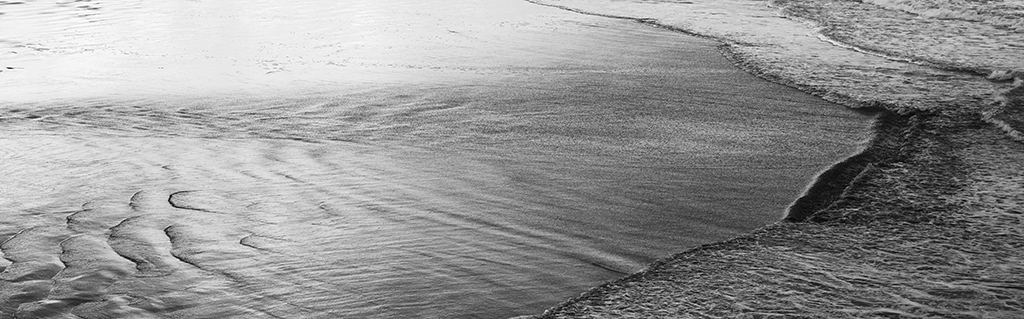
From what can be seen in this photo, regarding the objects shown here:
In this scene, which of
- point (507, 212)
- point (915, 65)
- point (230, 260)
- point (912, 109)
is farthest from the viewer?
point (915, 65)

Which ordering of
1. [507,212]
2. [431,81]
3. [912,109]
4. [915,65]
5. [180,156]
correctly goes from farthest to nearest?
[915,65], [431,81], [912,109], [180,156], [507,212]

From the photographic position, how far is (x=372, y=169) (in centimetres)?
474

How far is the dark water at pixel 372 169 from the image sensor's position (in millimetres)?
3301

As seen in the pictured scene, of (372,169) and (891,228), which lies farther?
(372,169)

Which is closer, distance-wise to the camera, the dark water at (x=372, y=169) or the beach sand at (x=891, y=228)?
the beach sand at (x=891, y=228)

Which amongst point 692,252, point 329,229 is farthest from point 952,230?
point 329,229

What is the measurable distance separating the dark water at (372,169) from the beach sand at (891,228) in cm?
18

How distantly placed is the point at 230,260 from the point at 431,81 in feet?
12.5

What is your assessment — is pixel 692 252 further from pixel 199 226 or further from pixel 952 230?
pixel 199 226

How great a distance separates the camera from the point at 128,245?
11.9 ft

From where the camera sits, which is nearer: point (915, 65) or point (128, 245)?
point (128, 245)

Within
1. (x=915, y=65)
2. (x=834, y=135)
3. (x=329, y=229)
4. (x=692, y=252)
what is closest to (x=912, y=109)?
(x=834, y=135)

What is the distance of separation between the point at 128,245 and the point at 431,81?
12.2 ft

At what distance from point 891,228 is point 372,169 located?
2.32 metres
